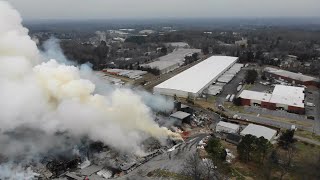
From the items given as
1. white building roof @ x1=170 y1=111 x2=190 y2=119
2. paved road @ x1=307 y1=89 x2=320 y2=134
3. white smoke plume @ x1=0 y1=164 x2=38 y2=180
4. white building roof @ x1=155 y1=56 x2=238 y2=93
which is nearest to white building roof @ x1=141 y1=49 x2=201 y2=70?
white building roof @ x1=155 y1=56 x2=238 y2=93

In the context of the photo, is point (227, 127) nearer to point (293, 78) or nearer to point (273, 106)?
point (273, 106)

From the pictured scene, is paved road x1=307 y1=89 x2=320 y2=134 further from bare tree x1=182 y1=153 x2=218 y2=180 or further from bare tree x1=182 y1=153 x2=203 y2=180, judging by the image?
bare tree x1=182 y1=153 x2=203 y2=180

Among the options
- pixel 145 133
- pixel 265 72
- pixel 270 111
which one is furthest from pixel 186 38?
→ pixel 145 133

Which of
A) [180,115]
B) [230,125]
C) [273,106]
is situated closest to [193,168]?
[230,125]

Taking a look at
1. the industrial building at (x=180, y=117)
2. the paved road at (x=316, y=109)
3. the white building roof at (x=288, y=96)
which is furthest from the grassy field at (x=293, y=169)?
the white building roof at (x=288, y=96)

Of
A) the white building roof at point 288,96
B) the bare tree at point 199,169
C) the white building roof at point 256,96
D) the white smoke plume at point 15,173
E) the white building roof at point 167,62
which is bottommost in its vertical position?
the white building roof at point 167,62

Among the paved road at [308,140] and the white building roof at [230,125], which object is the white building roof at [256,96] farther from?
the paved road at [308,140]

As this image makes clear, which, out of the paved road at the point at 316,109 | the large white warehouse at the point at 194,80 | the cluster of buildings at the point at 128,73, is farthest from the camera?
the cluster of buildings at the point at 128,73
